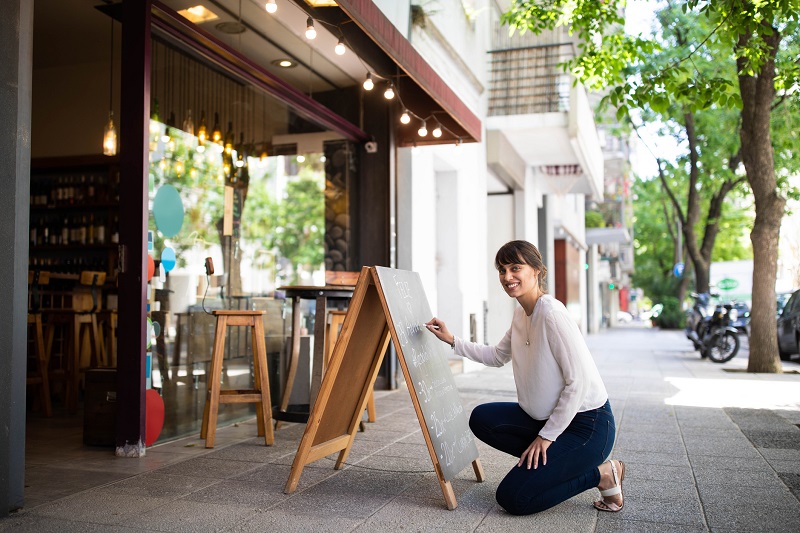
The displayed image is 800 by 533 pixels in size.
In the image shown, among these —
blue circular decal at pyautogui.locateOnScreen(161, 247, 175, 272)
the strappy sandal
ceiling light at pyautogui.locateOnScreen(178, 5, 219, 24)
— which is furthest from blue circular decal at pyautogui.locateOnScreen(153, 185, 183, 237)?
the strappy sandal

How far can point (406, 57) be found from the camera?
6.52 meters

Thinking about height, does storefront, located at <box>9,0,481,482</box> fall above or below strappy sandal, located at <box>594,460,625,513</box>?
above

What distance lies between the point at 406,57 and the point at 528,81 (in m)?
7.56

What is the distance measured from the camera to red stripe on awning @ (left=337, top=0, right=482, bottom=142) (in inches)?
209

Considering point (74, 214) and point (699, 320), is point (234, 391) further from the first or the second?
point (699, 320)

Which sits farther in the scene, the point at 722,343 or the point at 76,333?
the point at 722,343

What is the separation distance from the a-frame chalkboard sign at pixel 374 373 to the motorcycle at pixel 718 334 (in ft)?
36.5

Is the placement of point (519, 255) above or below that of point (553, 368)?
above

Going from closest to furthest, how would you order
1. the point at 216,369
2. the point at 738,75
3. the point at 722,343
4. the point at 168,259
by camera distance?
the point at 216,369 < the point at 168,259 < the point at 738,75 < the point at 722,343

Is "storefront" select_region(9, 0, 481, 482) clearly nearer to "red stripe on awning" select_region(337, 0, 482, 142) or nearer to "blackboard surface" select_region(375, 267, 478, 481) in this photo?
"red stripe on awning" select_region(337, 0, 482, 142)

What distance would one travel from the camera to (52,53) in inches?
351

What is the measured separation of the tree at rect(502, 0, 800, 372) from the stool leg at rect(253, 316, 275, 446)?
4107 millimetres

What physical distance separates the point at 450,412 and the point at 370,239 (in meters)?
5.03

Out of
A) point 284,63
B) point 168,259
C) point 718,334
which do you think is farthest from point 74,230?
point 718,334
